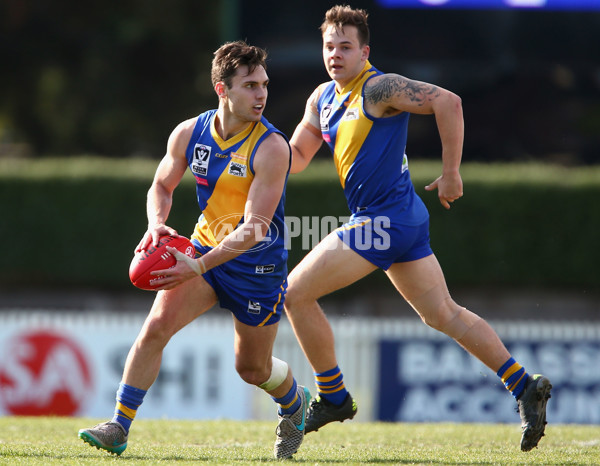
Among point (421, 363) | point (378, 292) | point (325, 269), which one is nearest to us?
point (325, 269)

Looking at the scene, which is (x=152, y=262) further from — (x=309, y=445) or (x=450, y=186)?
(x=309, y=445)

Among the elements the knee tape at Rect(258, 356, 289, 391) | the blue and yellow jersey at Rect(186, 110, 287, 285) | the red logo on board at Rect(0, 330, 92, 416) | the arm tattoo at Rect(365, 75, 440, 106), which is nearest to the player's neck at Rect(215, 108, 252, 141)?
the blue and yellow jersey at Rect(186, 110, 287, 285)

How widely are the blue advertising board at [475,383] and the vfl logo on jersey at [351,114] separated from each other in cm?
469

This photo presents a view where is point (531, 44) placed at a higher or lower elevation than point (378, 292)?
higher

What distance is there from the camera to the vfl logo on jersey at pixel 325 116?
5.35 m

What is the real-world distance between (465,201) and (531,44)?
2.43m

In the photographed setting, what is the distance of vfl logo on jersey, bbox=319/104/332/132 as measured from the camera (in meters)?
Result: 5.35

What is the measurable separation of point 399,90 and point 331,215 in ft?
26.0

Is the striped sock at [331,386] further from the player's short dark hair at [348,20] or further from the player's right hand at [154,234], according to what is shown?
the player's short dark hair at [348,20]

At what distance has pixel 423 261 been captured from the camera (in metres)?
5.22

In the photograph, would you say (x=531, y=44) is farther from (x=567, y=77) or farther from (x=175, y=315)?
(x=175, y=315)

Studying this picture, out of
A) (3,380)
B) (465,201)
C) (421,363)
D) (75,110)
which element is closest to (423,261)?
(421,363)

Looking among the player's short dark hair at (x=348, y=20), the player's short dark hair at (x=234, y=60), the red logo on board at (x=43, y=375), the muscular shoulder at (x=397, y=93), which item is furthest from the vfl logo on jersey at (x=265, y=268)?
the red logo on board at (x=43, y=375)

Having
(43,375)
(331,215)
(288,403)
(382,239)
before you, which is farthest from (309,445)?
(331,215)
